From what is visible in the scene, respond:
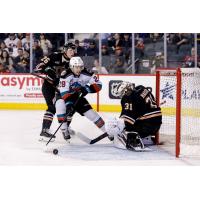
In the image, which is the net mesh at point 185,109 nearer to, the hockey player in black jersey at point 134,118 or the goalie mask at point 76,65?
the hockey player in black jersey at point 134,118

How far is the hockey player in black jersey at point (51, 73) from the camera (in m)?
5.65

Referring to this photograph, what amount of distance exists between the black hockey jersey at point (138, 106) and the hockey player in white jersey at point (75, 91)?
1.72 feet

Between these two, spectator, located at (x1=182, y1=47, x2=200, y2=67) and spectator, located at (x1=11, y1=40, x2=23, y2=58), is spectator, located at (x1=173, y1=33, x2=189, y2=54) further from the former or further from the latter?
spectator, located at (x1=11, y1=40, x2=23, y2=58)

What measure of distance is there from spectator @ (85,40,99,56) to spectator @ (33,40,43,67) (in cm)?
82

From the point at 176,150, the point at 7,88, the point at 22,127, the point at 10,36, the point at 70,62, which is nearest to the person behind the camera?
the point at 176,150

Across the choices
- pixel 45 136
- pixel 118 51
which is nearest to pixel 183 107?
pixel 45 136

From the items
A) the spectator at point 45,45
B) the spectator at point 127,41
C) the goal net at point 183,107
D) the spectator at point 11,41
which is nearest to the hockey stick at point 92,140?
the goal net at point 183,107

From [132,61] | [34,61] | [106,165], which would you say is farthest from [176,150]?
[34,61]

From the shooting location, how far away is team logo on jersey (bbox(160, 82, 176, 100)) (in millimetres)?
5838

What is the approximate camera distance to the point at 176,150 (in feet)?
15.6

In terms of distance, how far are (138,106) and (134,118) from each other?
119 mm

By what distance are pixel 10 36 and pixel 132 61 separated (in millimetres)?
2259

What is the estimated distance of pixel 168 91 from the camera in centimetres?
584

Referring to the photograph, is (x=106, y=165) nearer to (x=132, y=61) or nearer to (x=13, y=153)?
(x=13, y=153)
